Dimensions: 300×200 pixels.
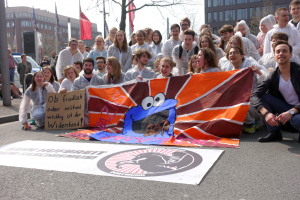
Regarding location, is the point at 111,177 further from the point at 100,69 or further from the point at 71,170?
the point at 100,69

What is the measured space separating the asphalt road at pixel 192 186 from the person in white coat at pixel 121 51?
4.66 m

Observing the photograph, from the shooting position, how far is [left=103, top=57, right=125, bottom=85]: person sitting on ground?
6461 millimetres

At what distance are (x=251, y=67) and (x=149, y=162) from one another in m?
2.58

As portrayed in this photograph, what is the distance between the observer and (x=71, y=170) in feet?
10.9

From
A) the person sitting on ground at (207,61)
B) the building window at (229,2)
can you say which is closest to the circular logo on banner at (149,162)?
the person sitting on ground at (207,61)

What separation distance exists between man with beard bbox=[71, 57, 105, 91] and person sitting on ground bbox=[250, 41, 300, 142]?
352 cm

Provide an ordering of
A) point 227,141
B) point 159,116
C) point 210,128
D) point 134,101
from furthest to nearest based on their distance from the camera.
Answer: point 134,101 → point 159,116 → point 210,128 → point 227,141

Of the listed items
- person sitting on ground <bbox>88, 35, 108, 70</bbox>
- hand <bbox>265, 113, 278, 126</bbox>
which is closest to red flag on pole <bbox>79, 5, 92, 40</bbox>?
person sitting on ground <bbox>88, 35, 108, 70</bbox>

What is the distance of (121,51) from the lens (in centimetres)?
770

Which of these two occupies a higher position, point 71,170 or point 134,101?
point 134,101

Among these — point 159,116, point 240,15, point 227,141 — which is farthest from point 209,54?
point 240,15

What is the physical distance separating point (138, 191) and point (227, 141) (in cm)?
209

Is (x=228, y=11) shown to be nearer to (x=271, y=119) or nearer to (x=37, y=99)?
(x=37, y=99)

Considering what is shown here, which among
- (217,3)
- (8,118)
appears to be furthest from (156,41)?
(217,3)
